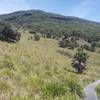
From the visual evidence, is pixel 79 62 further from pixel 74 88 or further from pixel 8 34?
pixel 74 88

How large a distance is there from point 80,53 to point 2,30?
58.9ft

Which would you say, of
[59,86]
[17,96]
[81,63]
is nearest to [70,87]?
[59,86]

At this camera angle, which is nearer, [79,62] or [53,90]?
[53,90]

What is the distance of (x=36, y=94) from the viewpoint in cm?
1538

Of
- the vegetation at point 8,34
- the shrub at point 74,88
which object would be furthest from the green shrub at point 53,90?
the vegetation at point 8,34

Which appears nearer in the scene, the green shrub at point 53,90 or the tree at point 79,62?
the green shrub at point 53,90

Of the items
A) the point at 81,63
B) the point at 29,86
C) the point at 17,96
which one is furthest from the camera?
the point at 81,63

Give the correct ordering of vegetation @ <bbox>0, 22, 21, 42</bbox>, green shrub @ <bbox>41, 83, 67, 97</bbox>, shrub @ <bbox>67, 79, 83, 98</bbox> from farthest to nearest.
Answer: vegetation @ <bbox>0, 22, 21, 42</bbox>
shrub @ <bbox>67, 79, 83, 98</bbox>
green shrub @ <bbox>41, 83, 67, 97</bbox>

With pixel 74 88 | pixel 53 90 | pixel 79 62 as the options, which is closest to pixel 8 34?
pixel 79 62

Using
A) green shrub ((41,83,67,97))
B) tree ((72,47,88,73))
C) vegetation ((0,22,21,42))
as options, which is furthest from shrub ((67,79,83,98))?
vegetation ((0,22,21,42))

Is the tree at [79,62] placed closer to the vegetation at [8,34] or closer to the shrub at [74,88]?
the vegetation at [8,34]

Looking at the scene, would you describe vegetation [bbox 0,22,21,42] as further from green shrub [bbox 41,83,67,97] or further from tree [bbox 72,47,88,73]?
green shrub [bbox 41,83,67,97]

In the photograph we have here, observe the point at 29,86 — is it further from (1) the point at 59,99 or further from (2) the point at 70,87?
(2) the point at 70,87

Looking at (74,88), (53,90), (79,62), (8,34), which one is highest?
(53,90)
